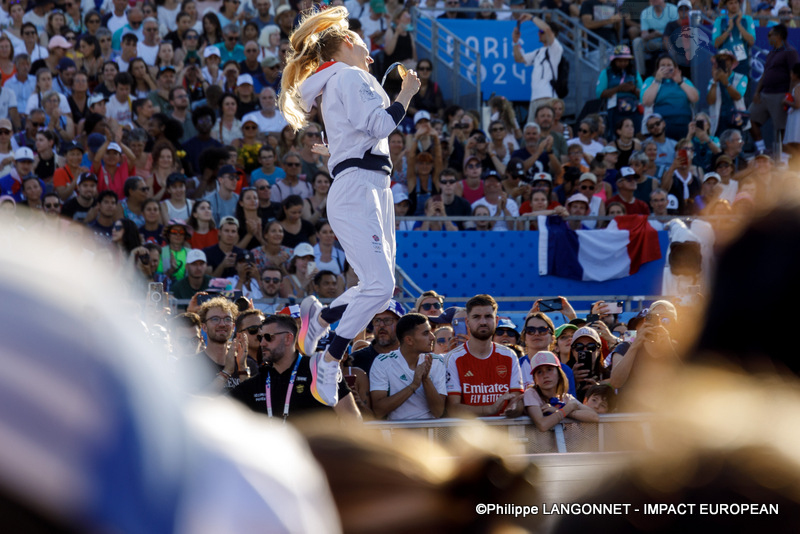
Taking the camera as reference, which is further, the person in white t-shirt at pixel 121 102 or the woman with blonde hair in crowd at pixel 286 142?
the person in white t-shirt at pixel 121 102

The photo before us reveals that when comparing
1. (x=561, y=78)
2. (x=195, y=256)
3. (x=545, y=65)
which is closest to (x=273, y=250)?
(x=195, y=256)

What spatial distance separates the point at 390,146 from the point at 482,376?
5.89m

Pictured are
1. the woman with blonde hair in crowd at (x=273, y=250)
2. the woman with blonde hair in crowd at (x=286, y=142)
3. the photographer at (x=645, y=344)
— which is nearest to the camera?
the photographer at (x=645, y=344)

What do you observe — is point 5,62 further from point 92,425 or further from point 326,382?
point 92,425

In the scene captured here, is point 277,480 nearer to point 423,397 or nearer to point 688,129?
point 423,397

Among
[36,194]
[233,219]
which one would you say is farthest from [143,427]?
[36,194]

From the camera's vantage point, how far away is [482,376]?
7172 mm

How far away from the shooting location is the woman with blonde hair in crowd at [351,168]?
6004 mm

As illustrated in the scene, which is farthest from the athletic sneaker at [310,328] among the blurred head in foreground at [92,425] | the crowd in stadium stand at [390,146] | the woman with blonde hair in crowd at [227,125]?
the woman with blonde hair in crowd at [227,125]

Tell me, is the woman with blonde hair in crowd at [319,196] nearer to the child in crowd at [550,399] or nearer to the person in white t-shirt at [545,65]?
the person in white t-shirt at [545,65]

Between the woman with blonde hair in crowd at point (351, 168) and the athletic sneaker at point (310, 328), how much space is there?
4 cm

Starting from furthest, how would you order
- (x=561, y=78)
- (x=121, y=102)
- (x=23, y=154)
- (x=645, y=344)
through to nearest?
(x=561, y=78) < (x=121, y=102) < (x=23, y=154) < (x=645, y=344)

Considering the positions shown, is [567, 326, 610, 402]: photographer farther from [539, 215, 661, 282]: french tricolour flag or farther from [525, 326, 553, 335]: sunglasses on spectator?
[539, 215, 661, 282]: french tricolour flag

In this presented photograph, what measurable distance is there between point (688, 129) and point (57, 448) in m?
14.4
